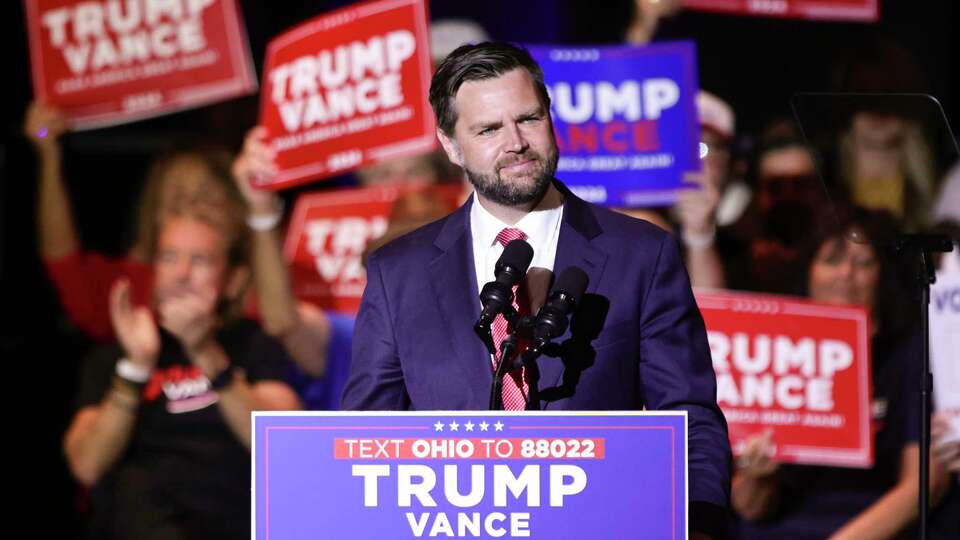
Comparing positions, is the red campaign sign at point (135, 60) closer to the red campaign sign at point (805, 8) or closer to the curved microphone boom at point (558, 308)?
the red campaign sign at point (805, 8)

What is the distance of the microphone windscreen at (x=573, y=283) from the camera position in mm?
2002

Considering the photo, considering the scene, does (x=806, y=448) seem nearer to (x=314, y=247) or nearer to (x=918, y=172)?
(x=918, y=172)

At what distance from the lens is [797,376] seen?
14.7 feet

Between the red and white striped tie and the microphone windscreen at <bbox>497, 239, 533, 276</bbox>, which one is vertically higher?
the microphone windscreen at <bbox>497, 239, 533, 276</bbox>

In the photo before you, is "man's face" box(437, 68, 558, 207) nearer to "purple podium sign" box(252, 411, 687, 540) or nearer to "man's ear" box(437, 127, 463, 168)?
"man's ear" box(437, 127, 463, 168)

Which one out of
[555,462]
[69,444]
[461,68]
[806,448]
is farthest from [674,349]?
[69,444]

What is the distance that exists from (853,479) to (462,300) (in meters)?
2.74

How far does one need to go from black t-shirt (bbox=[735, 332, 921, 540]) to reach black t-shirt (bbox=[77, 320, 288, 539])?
176cm

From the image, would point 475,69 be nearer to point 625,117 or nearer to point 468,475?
point 468,475

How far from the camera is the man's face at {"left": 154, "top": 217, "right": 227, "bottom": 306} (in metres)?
4.70

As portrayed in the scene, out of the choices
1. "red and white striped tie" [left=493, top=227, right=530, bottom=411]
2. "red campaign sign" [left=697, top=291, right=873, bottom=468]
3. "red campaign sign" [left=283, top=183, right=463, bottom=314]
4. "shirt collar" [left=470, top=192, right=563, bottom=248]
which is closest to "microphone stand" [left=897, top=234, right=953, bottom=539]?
"shirt collar" [left=470, top=192, right=563, bottom=248]

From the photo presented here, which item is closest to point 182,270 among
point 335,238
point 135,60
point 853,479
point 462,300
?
point 335,238

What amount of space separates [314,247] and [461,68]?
8.36ft

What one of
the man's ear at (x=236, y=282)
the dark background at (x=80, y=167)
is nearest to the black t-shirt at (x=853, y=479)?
the dark background at (x=80, y=167)
